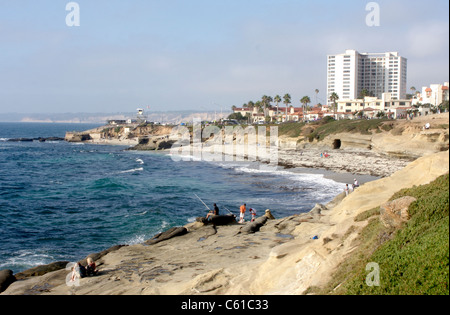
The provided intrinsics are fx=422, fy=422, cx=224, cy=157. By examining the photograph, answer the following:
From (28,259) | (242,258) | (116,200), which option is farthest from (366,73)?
(28,259)

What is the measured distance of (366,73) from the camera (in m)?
189

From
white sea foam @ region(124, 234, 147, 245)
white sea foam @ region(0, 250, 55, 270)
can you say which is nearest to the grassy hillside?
white sea foam @ region(124, 234, 147, 245)

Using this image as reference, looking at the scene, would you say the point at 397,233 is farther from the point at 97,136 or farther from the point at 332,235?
the point at 97,136

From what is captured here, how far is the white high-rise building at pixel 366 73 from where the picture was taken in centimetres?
18500

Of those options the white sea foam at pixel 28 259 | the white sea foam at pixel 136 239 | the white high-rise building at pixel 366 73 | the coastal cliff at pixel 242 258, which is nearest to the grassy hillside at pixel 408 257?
the coastal cliff at pixel 242 258

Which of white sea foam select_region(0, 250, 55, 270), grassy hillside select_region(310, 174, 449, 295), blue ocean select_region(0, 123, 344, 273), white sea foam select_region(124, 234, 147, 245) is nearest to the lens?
grassy hillside select_region(310, 174, 449, 295)

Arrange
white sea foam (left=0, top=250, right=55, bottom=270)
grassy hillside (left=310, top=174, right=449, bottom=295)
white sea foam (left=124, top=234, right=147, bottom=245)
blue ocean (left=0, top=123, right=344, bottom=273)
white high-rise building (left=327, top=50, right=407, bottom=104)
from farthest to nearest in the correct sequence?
1. white high-rise building (left=327, top=50, right=407, bottom=104)
2. blue ocean (left=0, top=123, right=344, bottom=273)
3. white sea foam (left=124, top=234, right=147, bottom=245)
4. white sea foam (left=0, top=250, right=55, bottom=270)
5. grassy hillside (left=310, top=174, right=449, bottom=295)

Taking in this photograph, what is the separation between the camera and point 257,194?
37.9 metres

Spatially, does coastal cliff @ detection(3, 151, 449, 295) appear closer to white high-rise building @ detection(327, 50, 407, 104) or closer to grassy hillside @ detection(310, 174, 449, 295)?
grassy hillside @ detection(310, 174, 449, 295)

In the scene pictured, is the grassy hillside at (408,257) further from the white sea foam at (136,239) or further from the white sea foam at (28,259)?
the white sea foam at (28,259)

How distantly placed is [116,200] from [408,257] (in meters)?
29.9

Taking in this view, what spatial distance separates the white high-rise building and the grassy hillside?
179593mm

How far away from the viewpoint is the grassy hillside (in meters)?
8.75

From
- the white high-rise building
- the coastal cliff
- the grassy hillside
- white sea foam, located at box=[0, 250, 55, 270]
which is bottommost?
white sea foam, located at box=[0, 250, 55, 270]
